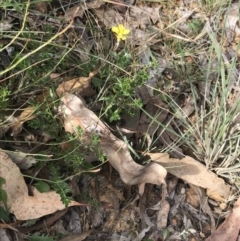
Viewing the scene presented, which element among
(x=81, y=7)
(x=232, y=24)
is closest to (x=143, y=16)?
(x=81, y=7)

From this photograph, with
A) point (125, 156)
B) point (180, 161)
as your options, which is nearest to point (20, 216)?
point (125, 156)

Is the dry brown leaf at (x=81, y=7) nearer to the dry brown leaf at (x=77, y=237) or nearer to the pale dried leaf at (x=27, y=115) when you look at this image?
the pale dried leaf at (x=27, y=115)

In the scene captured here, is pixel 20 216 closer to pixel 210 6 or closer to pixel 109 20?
pixel 109 20

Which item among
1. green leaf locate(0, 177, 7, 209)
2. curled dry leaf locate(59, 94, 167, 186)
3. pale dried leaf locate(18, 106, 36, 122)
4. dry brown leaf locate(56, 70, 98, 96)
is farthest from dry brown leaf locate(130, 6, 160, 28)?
green leaf locate(0, 177, 7, 209)

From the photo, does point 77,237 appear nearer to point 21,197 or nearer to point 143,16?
point 21,197

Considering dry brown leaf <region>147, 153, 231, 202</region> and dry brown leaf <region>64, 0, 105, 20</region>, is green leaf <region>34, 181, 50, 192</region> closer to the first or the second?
dry brown leaf <region>147, 153, 231, 202</region>

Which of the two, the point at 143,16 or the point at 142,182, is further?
the point at 143,16
